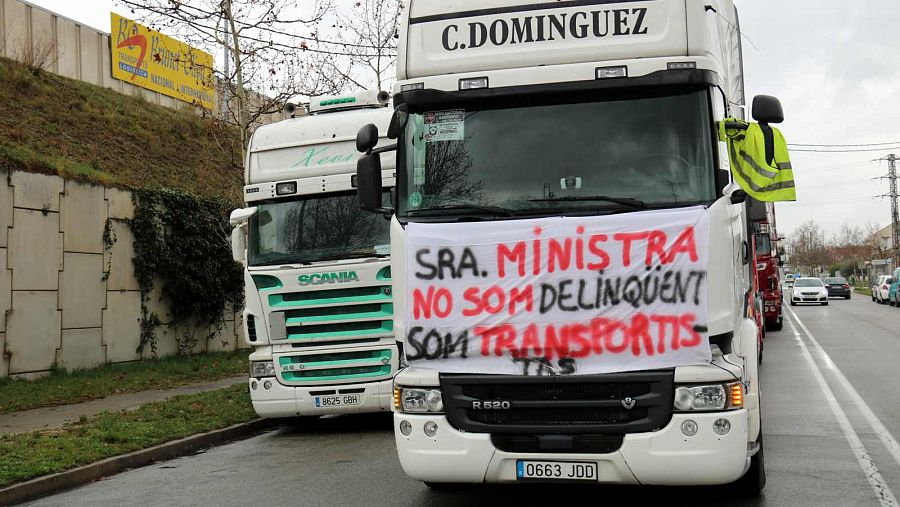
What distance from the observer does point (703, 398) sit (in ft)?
18.7

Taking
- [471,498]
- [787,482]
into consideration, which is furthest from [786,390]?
[471,498]

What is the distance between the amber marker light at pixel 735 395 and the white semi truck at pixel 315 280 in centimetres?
527

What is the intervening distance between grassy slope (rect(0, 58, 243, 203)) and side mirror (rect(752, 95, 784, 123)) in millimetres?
12451

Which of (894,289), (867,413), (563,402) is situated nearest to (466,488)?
(563,402)

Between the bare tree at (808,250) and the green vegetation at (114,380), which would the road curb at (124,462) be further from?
the bare tree at (808,250)

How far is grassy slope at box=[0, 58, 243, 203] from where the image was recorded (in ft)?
66.9

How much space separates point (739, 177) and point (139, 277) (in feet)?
45.7

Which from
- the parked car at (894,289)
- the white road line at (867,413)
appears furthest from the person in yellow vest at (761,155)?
the parked car at (894,289)

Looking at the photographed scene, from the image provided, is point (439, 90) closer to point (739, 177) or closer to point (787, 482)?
point (739, 177)

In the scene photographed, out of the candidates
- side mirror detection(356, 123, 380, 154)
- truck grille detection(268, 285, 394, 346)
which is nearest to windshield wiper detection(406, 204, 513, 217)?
side mirror detection(356, 123, 380, 154)

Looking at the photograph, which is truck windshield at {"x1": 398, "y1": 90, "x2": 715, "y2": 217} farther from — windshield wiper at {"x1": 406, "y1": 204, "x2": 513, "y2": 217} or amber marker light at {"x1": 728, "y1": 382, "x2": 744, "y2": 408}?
amber marker light at {"x1": 728, "y1": 382, "x2": 744, "y2": 408}

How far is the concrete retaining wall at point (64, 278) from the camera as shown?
14.6 meters

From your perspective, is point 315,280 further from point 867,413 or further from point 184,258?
point 184,258

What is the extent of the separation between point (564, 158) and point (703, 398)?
5.61 feet
